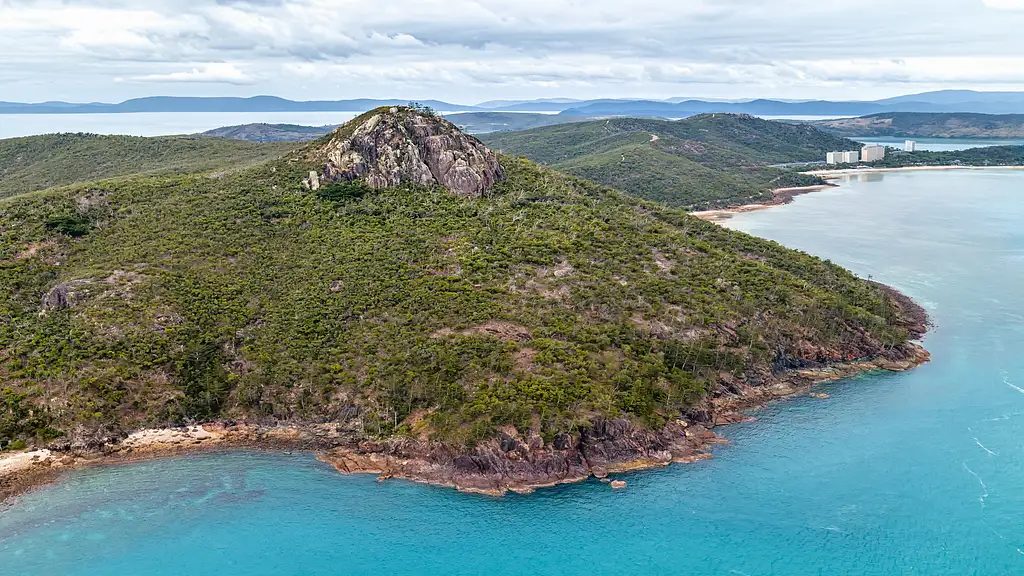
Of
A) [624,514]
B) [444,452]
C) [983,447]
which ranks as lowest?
[624,514]

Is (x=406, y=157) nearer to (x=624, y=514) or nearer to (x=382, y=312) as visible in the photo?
(x=382, y=312)

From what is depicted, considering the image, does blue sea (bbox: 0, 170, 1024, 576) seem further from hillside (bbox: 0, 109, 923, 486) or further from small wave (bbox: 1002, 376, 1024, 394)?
hillside (bbox: 0, 109, 923, 486)

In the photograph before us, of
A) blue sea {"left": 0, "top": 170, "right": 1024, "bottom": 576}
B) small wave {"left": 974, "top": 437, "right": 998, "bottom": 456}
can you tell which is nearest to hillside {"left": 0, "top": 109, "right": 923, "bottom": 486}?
blue sea {"left": 0, "top": 170, "right": 1024, "bottom": 576}

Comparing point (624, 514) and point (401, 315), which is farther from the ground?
point (401, 315)

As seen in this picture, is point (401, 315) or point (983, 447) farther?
point (401, 315)

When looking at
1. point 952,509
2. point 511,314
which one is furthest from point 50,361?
point 952,509

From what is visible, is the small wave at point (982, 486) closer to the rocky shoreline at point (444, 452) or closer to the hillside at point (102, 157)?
the rocky shoreline at point (444, 452)

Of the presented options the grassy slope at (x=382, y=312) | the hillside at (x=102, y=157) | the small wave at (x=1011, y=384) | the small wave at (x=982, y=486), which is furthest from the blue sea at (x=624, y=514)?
the hillside at (x=102, y=157)

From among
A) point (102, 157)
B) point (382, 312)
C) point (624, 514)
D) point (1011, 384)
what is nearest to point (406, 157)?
point (382, 312)
